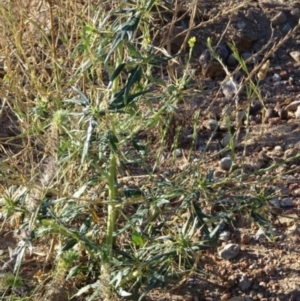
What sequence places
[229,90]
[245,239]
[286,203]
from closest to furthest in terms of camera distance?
[245,239] → [286,203] → [229,90]

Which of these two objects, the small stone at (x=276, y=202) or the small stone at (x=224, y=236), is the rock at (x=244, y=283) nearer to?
the small stone at (x=224, y=236)

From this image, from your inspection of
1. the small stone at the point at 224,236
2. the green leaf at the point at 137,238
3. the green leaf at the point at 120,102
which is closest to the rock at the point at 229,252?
the small stone at the point at 224,236

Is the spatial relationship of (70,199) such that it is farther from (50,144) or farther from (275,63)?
(275,63)

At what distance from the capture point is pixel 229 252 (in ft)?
9.53

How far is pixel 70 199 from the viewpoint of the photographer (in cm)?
251

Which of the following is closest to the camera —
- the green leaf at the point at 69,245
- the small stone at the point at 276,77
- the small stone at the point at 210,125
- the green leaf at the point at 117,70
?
the green leaf at the point at 117,70

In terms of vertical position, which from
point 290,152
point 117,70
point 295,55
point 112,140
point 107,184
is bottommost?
point 290,152

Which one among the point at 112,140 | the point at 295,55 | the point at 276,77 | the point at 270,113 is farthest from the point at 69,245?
the point at 295,55

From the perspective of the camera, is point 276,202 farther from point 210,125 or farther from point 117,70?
point 117,70

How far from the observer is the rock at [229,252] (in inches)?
114

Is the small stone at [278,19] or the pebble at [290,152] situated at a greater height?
the small stone at [278,19]

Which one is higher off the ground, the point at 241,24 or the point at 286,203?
the point at 241,24

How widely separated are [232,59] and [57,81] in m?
1.32

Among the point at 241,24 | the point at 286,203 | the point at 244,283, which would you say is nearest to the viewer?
the point at 244,283
